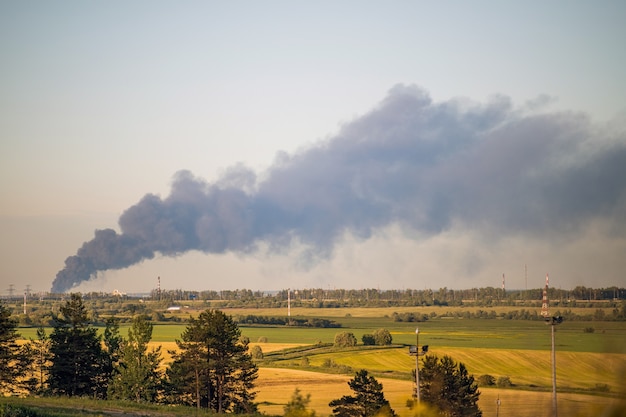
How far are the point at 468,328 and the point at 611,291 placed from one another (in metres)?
33.1

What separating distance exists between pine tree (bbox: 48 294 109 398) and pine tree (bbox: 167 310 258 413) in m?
6.17

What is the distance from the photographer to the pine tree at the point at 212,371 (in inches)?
2375

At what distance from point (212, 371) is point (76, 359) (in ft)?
36.6

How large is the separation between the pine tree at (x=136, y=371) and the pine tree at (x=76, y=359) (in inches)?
106

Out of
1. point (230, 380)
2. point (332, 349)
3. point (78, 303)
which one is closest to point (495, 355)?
point (332, 349)

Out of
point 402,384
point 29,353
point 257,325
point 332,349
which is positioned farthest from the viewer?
point 257,325

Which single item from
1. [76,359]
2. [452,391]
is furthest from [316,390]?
[76,359]

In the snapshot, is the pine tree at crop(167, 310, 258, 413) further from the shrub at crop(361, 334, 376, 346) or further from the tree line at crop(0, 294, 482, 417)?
the shrub at crop(361, 334, 376, 346)

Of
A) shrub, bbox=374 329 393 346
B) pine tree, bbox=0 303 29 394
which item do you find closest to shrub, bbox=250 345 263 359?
shrub, bbox=374 329 393 346

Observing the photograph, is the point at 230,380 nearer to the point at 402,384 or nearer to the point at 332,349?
the point at 402,384

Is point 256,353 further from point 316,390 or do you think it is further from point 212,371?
point 212,371

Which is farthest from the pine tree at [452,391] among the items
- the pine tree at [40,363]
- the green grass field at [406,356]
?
the pine tree at [40,363]

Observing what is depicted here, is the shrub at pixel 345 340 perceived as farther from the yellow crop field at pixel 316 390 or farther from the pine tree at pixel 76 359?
the pine tree at pixel 76 359

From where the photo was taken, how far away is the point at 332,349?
418ft
